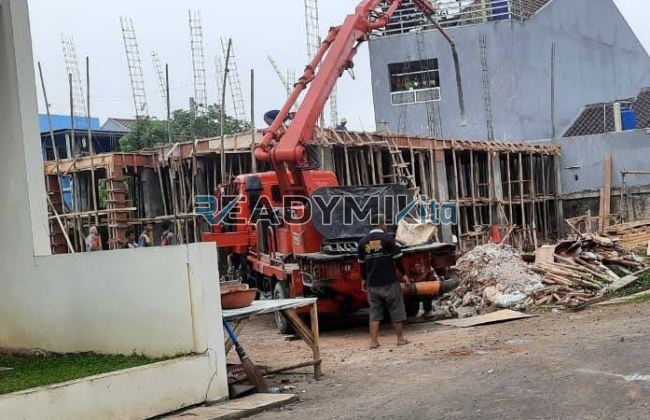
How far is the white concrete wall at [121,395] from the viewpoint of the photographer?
680cm

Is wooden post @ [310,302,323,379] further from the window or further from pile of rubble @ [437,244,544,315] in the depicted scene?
the window

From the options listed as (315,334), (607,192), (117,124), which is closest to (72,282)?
(315,334)

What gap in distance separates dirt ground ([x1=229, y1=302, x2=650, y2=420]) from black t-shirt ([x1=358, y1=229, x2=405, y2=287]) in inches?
37.0

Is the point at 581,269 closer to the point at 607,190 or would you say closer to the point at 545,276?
the point at 545,276

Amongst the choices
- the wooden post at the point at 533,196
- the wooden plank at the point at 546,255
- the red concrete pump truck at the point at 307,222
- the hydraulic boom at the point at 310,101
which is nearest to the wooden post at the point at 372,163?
the red concrete pump truck at the point at 307,222

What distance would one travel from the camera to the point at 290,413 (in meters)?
7.70

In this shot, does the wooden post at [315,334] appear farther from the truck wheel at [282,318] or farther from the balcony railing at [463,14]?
the balcony railing at [463,14]

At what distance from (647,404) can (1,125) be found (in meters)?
7.43

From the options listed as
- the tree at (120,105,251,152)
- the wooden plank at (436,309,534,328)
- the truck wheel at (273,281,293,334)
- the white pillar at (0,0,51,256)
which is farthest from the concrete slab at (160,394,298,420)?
the tree at (120,105,251,152)

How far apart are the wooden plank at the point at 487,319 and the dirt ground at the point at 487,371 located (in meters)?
0.26

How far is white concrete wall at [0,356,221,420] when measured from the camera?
22.3ft

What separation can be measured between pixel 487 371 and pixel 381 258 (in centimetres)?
310

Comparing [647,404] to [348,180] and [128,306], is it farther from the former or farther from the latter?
[348,180]

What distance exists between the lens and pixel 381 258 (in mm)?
11625
